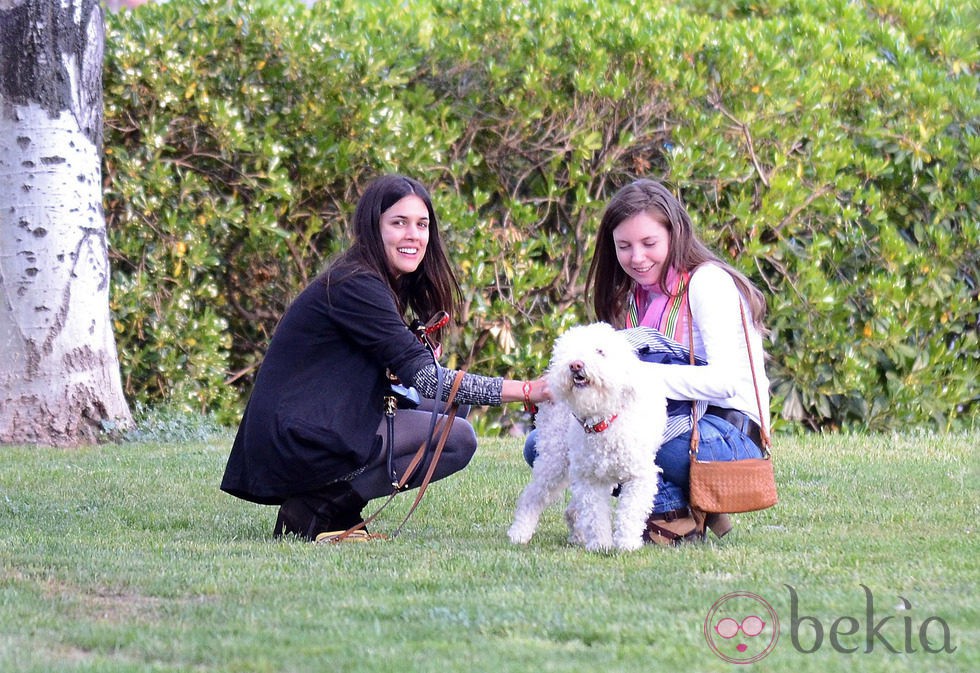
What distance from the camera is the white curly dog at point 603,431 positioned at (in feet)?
13.8

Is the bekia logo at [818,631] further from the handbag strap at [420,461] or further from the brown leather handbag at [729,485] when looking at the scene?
the handbag strap at [420,461]

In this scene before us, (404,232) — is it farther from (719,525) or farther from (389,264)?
(719,525)

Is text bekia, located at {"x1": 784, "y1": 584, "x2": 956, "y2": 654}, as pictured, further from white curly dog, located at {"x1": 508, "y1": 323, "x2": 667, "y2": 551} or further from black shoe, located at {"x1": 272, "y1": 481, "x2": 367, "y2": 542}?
black shoe, located at {"x1": 272, "y1": 481, "x2": 367, "y2": 542}

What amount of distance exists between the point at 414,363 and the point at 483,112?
3779mm

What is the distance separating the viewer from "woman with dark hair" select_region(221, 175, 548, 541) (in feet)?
15.2

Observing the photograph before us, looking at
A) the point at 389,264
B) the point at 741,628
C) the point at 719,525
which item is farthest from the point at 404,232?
the point at 741,628

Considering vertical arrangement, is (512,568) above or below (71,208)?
below

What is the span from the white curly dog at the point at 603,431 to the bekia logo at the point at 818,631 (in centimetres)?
89

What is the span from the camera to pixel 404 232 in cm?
482

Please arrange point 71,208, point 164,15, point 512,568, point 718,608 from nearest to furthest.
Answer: point 718,608
point 512,568
point 71,208
point 164,15

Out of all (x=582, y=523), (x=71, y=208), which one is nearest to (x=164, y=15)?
(x=71, y=208)

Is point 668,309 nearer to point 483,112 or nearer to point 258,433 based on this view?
point 258,433

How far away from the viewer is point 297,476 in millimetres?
4676

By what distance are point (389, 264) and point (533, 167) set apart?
3.50 meters
